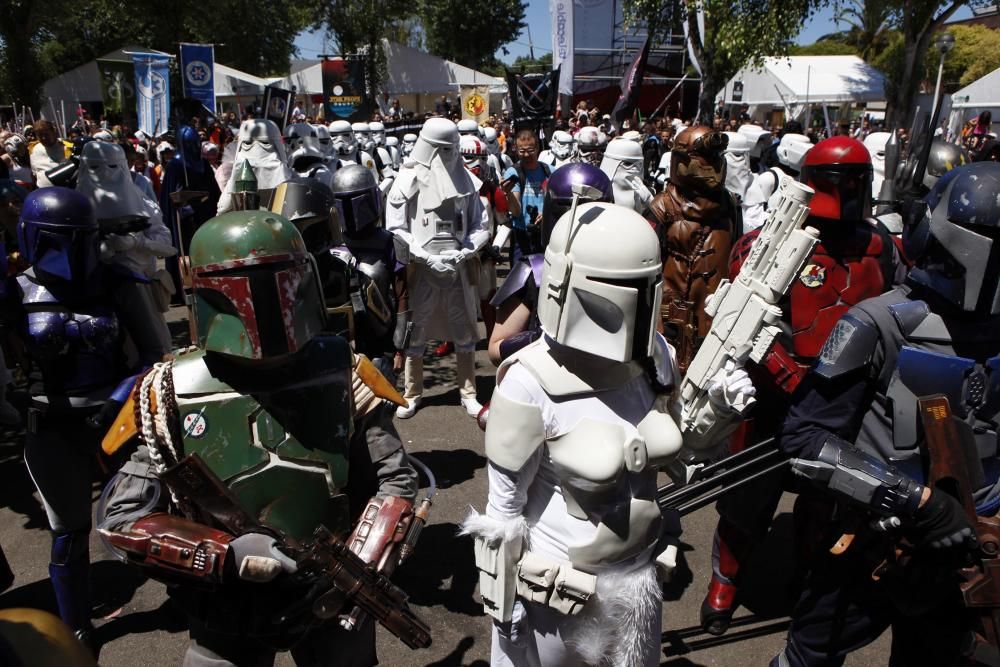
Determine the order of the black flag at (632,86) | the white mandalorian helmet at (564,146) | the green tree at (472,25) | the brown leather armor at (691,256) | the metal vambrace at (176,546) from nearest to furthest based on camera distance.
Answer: the metal vambrace at (176,546) < the brown leather armor at (691,256) < the white mandalorian helmet at (564,146) < the black flag at (632,86) < the green tree at (472,25)

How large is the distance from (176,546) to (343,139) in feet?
34.4

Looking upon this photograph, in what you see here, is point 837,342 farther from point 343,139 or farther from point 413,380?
point 343,139

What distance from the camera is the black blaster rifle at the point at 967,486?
2158mm

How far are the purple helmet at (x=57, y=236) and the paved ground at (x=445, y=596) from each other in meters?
1.84

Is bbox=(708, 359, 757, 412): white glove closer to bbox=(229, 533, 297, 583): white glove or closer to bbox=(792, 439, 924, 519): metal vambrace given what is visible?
bbox=(792, 439, 924, 519): metal vambrace

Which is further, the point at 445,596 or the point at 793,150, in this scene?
the point at 793,150

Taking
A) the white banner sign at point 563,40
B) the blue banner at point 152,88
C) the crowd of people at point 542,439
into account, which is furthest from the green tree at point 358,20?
the crowd of people at point 542,439

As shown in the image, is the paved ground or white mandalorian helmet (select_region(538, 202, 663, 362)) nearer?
white mandalorian helmet (select_region(538, 202, 663, 362))

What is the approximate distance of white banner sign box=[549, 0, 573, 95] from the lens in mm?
15956

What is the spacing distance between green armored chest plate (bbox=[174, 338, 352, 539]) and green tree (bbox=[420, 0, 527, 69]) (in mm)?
56139

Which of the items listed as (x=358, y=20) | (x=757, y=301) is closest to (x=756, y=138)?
(x=757, y=301)

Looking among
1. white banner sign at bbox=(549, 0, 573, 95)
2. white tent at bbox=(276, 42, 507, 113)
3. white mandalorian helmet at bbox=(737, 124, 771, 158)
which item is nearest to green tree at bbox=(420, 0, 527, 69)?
white tent at bbox=(276, 42, 507, 113)

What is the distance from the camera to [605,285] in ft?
6.27

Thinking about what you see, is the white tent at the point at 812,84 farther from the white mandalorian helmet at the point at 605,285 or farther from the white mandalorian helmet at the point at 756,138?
the white mandalorian helmet at the point at 605,285
